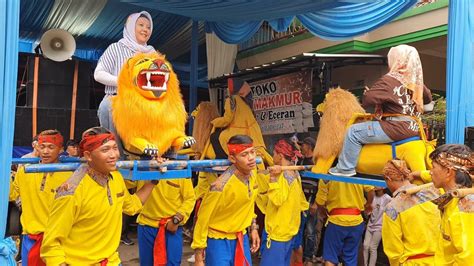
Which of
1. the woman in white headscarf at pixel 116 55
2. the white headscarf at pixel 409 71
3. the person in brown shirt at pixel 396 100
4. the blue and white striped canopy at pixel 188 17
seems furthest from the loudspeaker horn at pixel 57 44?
the white headscarf at pixel 409 71

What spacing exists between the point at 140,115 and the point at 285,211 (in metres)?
1.90

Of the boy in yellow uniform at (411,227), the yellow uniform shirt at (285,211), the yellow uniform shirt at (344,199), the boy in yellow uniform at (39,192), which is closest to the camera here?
the boy in yellow uniform at (411,227)

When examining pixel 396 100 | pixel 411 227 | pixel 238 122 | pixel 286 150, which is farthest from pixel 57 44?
pixel 411 227

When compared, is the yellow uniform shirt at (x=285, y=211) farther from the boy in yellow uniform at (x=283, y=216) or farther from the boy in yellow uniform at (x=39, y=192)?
the boy in yellow uniform at (x=39, y=192)

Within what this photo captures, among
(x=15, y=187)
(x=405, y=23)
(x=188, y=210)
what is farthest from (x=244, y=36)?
(x=15, y=187)

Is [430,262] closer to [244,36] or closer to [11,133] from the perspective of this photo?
[11,133]

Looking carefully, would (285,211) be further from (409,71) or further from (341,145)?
(409,71)

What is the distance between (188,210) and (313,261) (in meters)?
2.32

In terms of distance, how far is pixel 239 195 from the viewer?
3.41 m

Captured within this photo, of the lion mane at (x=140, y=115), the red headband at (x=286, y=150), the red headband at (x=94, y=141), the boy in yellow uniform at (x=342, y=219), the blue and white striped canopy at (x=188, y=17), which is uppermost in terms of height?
the blue and white striped canopy at (x=188, y=17)

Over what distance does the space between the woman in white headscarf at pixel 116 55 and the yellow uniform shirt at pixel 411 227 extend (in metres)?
2.03

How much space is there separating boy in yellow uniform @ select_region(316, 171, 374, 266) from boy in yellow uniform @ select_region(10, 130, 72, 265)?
257 cm

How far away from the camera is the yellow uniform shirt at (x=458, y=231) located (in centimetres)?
219

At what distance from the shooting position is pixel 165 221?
13.2ft
